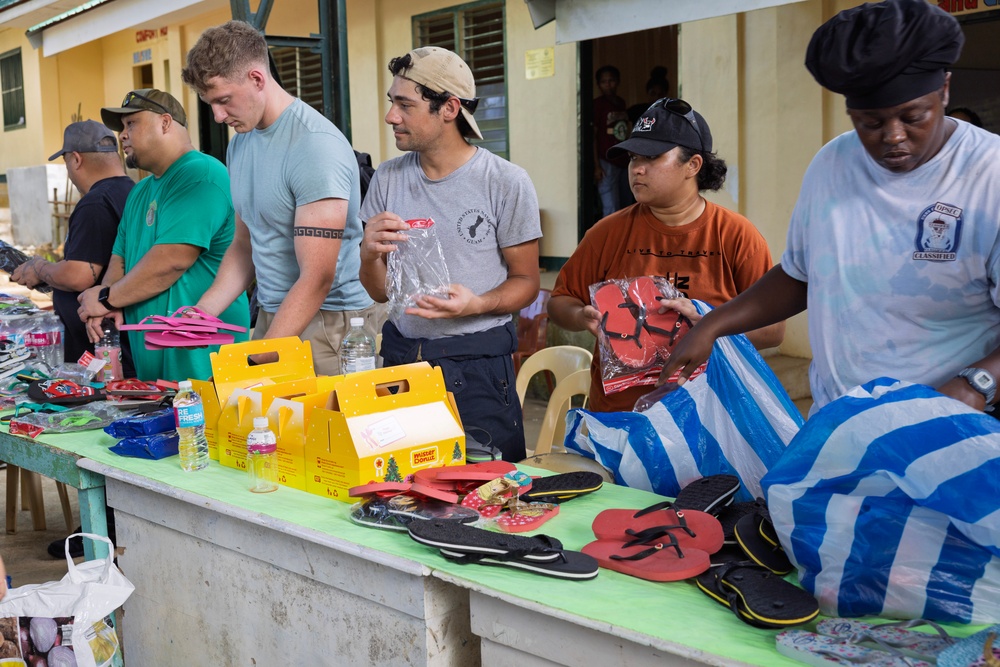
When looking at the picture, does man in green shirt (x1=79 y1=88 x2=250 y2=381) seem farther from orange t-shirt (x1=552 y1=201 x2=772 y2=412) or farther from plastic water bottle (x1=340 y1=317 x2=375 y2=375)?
orange t-shirt (x1=552 y1=201 x2=772 y2=412)

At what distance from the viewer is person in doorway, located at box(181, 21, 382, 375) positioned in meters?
3.03

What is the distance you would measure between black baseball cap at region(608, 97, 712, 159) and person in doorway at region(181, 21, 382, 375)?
3.12ft

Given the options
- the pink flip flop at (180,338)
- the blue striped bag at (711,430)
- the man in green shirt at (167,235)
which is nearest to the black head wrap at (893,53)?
the blue striped bag at (711,430)

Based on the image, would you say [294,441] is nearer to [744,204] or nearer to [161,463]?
[161,463]

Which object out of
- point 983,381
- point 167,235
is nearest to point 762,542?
point 983,381

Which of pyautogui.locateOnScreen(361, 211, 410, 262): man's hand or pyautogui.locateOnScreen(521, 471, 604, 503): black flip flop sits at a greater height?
pyautogui.locateOnScreen(361, 211, 410, 262): man's hand

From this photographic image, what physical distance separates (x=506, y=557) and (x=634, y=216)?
162 cm

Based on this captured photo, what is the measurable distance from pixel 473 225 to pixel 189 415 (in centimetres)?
102

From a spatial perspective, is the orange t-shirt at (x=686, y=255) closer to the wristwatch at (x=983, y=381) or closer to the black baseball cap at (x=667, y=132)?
the black baseball cap at (x=667, y=132)

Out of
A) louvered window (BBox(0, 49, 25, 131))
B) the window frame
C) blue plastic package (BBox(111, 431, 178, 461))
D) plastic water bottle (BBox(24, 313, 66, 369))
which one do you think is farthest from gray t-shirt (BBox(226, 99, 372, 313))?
louvered window (BBox(0, 49, 25, 131))

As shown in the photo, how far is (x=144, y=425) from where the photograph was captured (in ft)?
9.08

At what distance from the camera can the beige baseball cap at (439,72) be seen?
2.82m

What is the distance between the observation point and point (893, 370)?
196 cm

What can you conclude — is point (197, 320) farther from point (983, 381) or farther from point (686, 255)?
point (983, 381)
